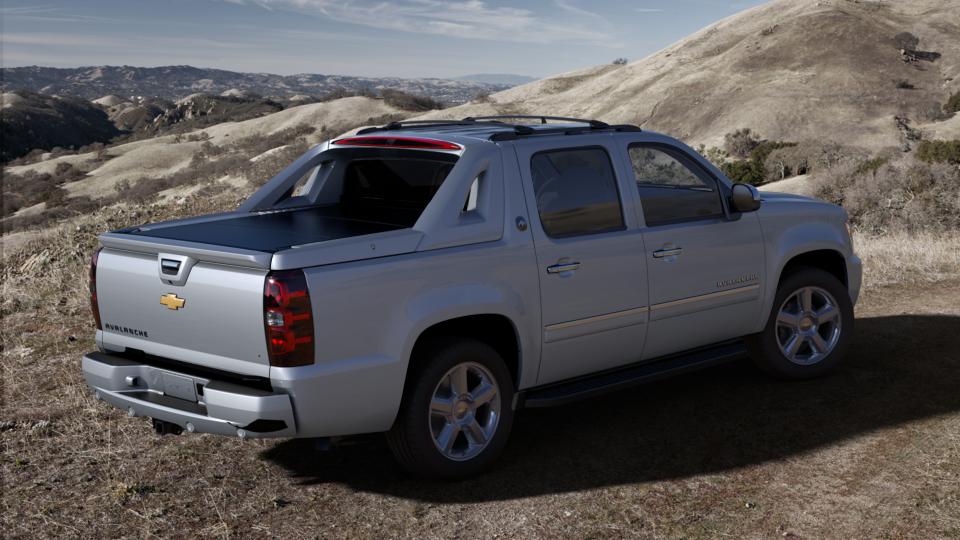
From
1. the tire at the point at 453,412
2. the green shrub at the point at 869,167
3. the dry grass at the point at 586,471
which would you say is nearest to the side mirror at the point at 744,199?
the dry grass at the point at 586,471

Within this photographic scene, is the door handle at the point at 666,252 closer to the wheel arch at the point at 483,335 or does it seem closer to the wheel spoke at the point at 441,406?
the wheel arch at the point at 483,335

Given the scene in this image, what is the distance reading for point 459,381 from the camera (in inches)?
195

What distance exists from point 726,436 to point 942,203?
37.3 feet

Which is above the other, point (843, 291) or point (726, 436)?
point (843, 291)

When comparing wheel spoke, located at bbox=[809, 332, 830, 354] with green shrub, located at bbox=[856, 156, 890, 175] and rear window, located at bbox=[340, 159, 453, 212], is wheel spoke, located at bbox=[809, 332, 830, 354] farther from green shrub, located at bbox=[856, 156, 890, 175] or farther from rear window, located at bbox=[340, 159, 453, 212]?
green shrub, located at bbox=[856, 156, 890, 175]

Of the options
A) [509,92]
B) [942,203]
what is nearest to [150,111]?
[509,92]

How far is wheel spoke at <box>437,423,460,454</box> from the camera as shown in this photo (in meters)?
4.92

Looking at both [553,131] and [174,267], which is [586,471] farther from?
[174,267]

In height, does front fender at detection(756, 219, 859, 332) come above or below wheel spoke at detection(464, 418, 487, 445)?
above

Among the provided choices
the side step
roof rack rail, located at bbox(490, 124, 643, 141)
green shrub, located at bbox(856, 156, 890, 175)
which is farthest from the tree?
roof rack rail, located at bbox(490, 124, 643, 141)

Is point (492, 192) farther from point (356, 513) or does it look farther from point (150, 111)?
point (150, 111)

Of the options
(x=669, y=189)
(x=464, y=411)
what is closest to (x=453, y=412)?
(x=464, y=411)

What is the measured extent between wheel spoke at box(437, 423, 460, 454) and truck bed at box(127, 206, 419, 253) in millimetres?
1090

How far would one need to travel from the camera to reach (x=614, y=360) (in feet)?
18.6
